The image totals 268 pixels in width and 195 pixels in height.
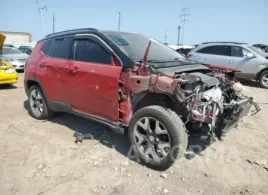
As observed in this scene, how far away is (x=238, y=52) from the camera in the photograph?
10523 mm

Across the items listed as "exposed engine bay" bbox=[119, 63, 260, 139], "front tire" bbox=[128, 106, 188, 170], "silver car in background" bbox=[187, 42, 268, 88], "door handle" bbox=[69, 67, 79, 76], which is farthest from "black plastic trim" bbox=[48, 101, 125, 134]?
"silver car in background" bbox=[187, 42, 268, 88]

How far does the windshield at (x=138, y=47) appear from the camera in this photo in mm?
3980


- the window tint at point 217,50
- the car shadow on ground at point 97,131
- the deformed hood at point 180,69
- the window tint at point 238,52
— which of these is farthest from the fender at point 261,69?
the car shadow on ground at point 97,131

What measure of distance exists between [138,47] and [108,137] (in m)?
1.58

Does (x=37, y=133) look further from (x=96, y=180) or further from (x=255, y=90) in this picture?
(x=255, y=90)

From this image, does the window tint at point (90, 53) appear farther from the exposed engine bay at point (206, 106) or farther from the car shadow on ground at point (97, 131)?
the car shadow on ground at point (97, 131)

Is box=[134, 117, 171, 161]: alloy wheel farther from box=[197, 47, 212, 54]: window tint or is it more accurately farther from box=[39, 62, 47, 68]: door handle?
box=[197, 47, 212, 54]: window tint

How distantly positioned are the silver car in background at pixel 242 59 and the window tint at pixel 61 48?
7.12 m

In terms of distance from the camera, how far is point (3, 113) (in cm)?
611

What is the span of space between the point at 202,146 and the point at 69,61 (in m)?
2.58

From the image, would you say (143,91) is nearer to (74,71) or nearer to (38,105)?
(74,71)

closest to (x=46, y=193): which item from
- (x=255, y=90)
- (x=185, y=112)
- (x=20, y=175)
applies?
(x=20, y=175)

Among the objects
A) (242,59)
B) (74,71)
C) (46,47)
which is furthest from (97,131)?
(242,59)

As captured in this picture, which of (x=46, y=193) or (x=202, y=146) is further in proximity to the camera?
(x=202, y=146)
